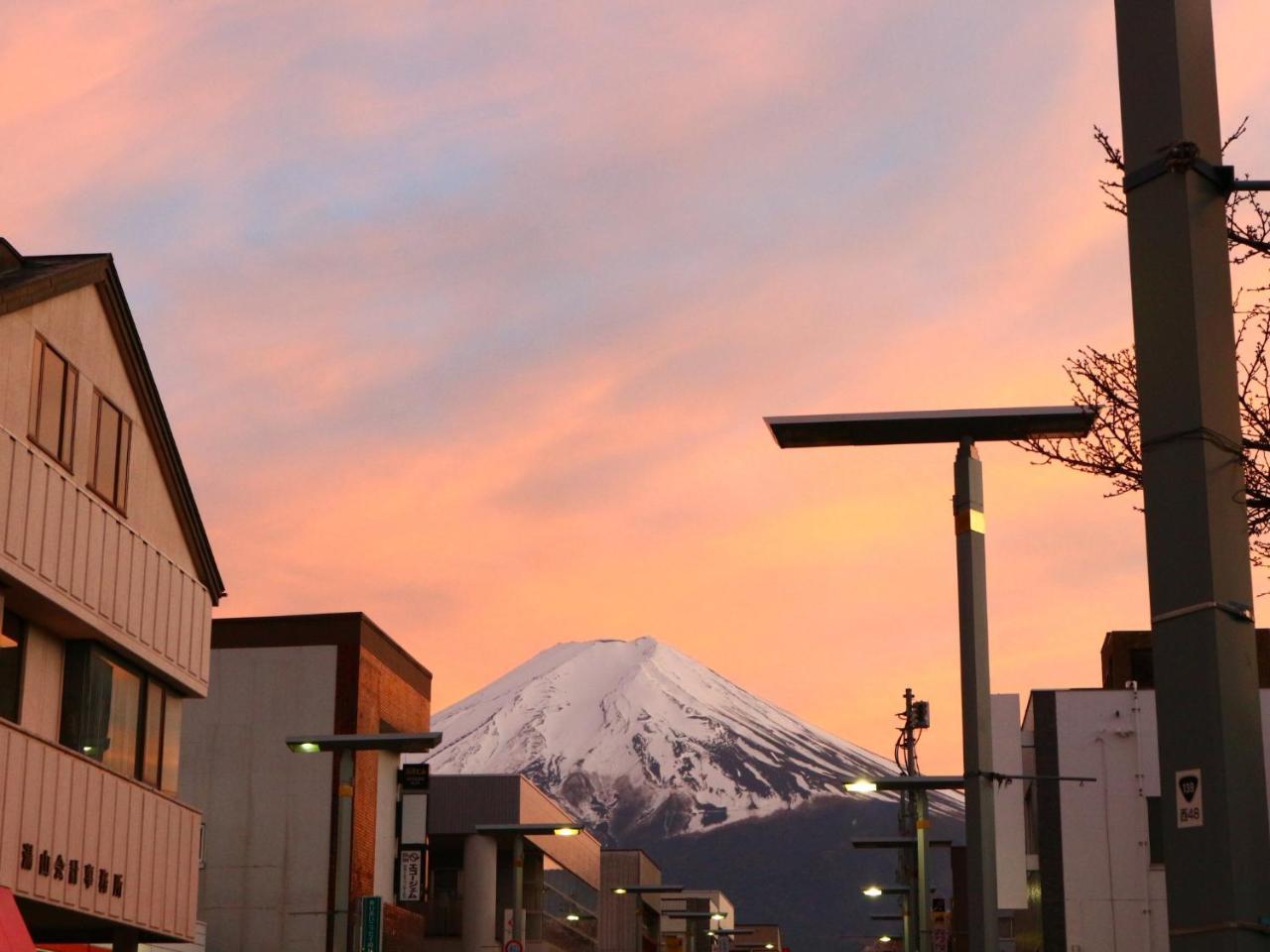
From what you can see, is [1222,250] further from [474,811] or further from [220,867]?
[474,811]

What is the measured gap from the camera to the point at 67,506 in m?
29.5

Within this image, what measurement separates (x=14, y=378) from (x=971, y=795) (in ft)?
52.8

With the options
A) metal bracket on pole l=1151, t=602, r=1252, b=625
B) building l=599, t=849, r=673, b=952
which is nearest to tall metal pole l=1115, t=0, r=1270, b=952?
metal bracket on pole l=1151, t=602, r=1252, b=625

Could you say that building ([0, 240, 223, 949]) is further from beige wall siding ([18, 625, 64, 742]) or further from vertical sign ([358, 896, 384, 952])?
vertical sign ([358, 896, 384, 952])

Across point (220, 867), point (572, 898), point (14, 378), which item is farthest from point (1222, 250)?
→ point (572, 898)

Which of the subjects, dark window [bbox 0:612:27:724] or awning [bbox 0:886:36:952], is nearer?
awning [bbox 0:886:36:952]

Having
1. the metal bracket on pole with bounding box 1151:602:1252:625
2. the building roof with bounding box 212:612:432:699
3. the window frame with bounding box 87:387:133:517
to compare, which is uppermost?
the building roof with bounding box 212:612:432:699

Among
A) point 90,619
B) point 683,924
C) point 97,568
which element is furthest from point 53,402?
point 683,924

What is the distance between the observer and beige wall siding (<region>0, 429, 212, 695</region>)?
90.2 ft

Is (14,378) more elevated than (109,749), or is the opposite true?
(14,378)

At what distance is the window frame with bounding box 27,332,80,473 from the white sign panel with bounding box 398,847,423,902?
→ 122ft

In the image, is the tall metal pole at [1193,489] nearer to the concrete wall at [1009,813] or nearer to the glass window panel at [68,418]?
the glass window panel at [68,418]

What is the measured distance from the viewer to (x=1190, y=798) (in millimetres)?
7141

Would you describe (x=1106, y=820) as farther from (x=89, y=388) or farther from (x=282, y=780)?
(x=89, y=388)
